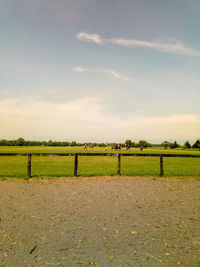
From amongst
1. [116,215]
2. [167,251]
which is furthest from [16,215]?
[167,251]

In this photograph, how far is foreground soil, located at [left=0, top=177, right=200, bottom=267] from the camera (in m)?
→ 3.25

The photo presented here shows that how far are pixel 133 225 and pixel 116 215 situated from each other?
2.41ft

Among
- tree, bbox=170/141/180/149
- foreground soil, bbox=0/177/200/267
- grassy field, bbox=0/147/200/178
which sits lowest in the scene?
grassy field, bbox=0/147/200/178

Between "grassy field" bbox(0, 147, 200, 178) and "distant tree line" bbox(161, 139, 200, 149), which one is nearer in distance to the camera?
"grassy field" bbox(0, 147, 200, 178)

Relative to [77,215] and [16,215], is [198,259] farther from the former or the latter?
[16,215]

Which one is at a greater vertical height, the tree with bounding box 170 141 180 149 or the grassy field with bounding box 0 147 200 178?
the tree with bounding box 170 141 180 149

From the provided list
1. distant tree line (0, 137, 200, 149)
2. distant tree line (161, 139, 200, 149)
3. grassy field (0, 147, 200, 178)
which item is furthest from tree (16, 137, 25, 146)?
grassy field (0, 147, 200, 178)

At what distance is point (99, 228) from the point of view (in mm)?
4398

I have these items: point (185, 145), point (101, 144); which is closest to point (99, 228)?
point (185, 145)

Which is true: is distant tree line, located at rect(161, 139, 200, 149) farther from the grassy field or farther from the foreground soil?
the foreground soil

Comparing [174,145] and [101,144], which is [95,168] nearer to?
[174,145]

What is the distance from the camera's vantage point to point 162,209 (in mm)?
5812

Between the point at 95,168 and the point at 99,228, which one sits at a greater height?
the point at 99,228

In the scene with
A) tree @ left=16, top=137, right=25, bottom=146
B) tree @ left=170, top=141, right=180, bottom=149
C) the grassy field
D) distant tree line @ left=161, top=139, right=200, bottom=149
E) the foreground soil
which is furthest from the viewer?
tree @ left=16, top=137, right=25, bottom=146
